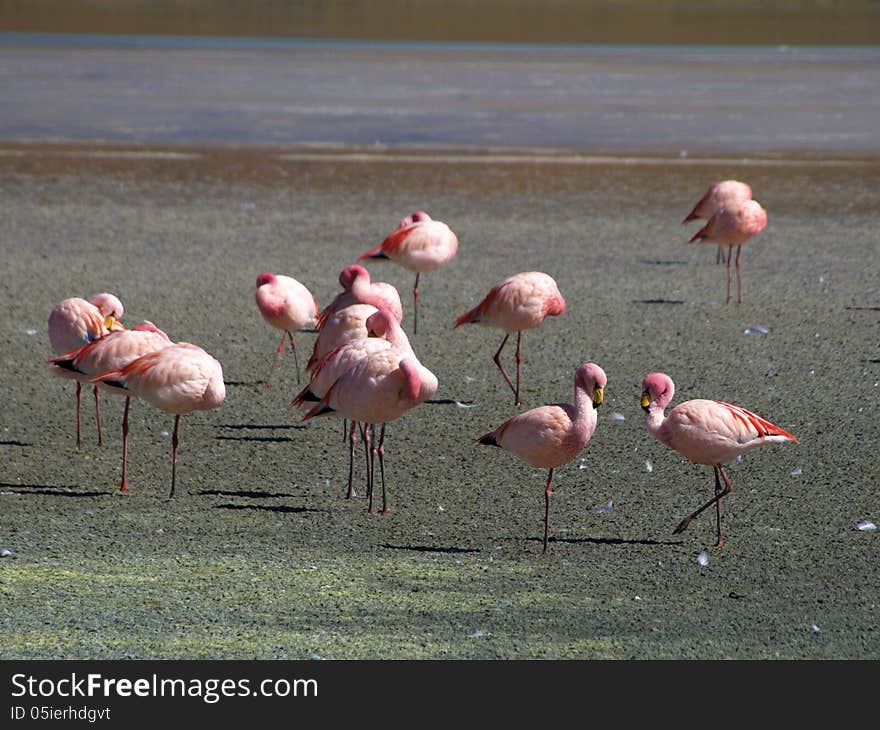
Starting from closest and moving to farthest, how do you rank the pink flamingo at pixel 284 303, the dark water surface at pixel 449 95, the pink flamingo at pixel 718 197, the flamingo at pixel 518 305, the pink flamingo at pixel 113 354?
the pink flamingo at pixel 113 354 < the flamingo at pixel 518 305 < the pink flamingo at pixel 284 303 < the pink flamingo at pixel 718 197 < the dark water surface at pixel 449 95

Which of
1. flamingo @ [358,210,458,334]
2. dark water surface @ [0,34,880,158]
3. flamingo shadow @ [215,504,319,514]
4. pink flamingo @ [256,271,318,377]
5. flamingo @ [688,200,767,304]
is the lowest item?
flamingo shadow @ [215,504,319,514]

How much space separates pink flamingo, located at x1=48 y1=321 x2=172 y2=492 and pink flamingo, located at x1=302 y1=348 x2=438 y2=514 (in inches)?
51.9

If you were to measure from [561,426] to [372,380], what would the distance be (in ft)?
3.80

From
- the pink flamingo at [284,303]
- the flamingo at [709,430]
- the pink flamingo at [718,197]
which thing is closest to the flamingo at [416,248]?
the pink flamingo at [284,303]

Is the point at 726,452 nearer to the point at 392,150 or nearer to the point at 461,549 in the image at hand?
the point at 461,549

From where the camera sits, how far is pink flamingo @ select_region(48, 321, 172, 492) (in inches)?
339

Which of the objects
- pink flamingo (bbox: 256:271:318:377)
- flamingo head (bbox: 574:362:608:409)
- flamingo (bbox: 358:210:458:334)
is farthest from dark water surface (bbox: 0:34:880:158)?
flamingo head (bbox: 574:362:608:409)

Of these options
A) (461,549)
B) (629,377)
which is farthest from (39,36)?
(461,549)

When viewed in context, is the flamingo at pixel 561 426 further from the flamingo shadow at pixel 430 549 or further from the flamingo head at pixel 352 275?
the flamingo head at pixel 352 275

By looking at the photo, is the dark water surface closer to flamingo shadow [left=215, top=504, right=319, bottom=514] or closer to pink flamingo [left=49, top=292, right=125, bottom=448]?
pink flamingo [left=49, top=292, right=125, bottom=448]

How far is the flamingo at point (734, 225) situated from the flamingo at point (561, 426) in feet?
20.5

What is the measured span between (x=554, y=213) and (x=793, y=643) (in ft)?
40.1

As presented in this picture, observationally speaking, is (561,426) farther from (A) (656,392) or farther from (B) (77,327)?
(B) (77,327)

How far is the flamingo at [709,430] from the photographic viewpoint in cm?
742
